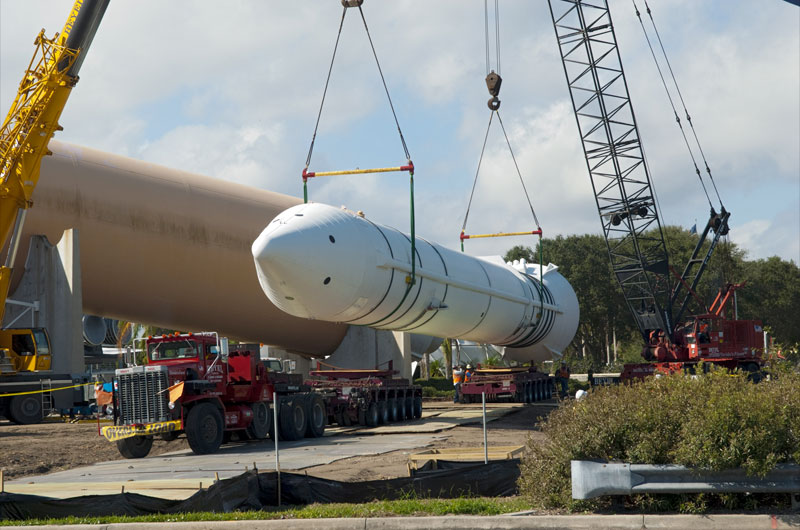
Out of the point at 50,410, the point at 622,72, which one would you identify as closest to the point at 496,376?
the point at 622,72

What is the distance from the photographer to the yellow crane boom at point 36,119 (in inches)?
896

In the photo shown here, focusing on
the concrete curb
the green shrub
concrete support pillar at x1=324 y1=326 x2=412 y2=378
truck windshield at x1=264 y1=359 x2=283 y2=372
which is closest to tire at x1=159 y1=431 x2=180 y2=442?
truck windshield at x1=264 y1=359 x2=283 y2=372

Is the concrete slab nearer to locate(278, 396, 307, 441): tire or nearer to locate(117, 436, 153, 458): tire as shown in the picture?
locate(278, 396, 307, 441): tire

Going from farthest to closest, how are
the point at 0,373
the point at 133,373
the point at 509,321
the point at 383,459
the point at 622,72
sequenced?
the point at 622,72
the point at 509,321
the point at 0,373
the point at 133,373
the point at 383,459

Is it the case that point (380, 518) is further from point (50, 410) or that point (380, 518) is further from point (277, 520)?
point (50, 410)

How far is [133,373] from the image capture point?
18.0m

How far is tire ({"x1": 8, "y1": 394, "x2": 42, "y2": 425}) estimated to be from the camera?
78.6ft

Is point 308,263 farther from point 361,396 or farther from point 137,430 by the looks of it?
point 361,396

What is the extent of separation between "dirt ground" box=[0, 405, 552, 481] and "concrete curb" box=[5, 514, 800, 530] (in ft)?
13.1

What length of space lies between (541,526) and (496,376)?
2406cm

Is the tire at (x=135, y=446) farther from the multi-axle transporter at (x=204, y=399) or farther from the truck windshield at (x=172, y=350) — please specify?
the truck windshield at (x=172, y=350)

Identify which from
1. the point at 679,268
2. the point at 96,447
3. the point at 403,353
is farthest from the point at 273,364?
the point at 679,268

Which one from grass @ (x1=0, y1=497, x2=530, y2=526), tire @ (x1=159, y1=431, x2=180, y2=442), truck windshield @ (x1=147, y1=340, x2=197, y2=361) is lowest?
grass @ (x1=0, y1=497, x2=530, y2=526)

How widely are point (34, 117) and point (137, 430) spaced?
32.1ft
